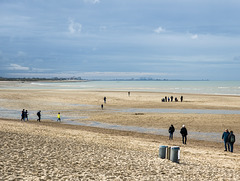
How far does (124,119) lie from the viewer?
30.2 m

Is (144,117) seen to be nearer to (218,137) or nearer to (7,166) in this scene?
(218,137)

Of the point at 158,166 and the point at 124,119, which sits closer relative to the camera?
the point at 158,166

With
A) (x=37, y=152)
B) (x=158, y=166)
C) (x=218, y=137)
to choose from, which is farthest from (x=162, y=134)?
(x=37, y=152)

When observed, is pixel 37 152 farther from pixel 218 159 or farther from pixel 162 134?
pixel 162 134

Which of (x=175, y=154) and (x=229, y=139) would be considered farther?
(x=229, y=139)

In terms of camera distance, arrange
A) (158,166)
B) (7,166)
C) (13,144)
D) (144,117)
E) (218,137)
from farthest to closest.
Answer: (144,117)
(218,137)
(13,144)
(158,166)
(7,166)

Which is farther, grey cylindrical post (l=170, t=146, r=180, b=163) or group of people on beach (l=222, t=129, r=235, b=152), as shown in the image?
group of people on beach (l=222, t=129, r=235, b=152)

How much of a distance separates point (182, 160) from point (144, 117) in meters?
17.6

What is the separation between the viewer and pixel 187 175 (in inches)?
444

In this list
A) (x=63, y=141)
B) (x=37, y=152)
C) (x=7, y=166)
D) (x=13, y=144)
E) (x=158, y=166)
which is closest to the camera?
(x=7, y=166)

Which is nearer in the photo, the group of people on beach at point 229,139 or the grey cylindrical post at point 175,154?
the grey cylindrical post at point 175,154

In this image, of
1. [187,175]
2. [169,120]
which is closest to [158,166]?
[187,175]

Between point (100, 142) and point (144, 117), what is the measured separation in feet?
Result: 48.0

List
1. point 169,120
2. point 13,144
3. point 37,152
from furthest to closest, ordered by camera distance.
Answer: point 169,120
point 13,144
point 37,152
